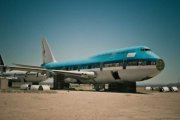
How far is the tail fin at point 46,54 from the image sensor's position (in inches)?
2237

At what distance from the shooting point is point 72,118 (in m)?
9.71

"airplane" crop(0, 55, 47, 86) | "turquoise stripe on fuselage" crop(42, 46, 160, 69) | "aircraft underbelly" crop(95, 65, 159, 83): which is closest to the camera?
"aircraft underbelly" crop(95, 65, 159, 83)

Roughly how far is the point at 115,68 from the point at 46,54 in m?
28.8

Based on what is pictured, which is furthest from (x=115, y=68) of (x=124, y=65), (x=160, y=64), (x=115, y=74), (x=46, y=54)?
(x=46, y=54)

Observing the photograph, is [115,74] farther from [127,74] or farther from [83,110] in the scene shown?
[83,110]

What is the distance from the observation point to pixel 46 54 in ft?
190

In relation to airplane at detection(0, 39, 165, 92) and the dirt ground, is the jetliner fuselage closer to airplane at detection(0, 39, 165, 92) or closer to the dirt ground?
airplane at detection(0, 39, 165, 92)

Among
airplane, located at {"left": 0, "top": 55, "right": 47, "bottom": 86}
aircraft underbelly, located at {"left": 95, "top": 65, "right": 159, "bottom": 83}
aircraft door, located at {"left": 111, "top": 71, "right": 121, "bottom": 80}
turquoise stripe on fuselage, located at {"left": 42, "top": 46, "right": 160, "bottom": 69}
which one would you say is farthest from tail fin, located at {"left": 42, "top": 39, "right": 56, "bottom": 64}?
aircraft door, located at {"left": 111, "top": 71, "right": 121, "bottom": 80}

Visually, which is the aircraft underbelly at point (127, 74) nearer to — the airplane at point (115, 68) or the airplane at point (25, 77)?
the airplane at point (115, 68)

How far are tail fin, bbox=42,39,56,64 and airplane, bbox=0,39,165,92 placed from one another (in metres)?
11.9

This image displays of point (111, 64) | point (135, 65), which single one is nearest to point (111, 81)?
point (111, 64)

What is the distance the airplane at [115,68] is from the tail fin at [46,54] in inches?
468

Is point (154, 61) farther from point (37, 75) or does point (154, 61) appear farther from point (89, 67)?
point (37, 75)

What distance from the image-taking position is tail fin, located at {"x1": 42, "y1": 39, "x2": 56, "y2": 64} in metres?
56.8
